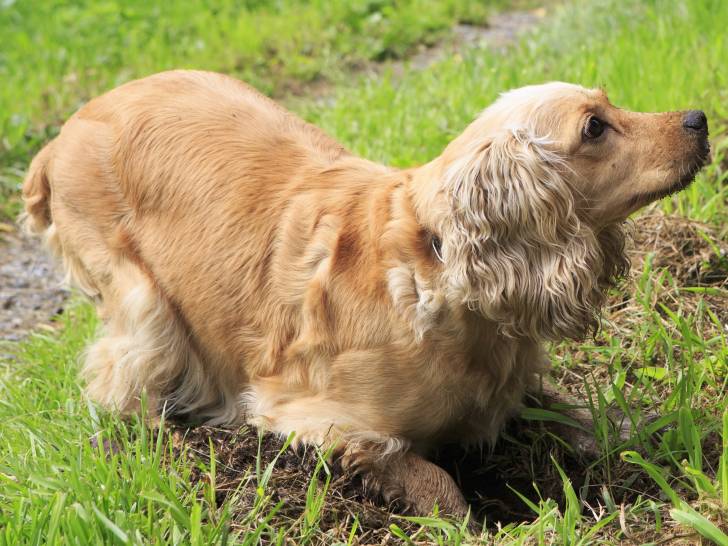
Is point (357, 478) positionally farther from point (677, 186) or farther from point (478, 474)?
point (677, 186)

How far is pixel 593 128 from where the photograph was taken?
290cm

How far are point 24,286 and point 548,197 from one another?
3.50 m

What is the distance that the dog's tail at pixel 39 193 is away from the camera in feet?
13.3

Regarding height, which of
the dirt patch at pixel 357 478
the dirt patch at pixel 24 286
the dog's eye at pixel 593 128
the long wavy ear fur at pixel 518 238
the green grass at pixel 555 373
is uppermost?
the dog's eye at pixel 593 128

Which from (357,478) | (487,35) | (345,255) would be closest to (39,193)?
(345,255)

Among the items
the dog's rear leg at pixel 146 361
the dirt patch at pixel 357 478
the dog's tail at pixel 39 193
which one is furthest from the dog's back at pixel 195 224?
the dirt patch at pixel 357 478

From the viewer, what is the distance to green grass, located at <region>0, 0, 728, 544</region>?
2676 mm

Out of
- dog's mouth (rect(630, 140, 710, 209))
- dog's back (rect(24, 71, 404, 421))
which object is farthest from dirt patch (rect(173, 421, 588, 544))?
dog's mouth (rect(630, 140, 710, 209))

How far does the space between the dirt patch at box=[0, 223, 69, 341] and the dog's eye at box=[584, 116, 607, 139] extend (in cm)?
285

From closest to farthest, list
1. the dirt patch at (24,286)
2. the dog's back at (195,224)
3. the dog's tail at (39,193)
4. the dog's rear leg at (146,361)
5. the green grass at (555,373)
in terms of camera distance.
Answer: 1. the green grass at (555,373)
2. the dog's back at (195,224)
3. the dog's rear leg at (146,361)
4. the dog's tail at (39,193)
5. the dirt patch at (24,286)

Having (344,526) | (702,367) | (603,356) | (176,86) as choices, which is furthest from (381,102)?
(344,526)

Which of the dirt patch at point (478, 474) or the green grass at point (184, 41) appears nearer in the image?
the dirt patch at point (478, 474)

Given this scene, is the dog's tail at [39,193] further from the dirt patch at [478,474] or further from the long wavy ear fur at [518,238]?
the long wavy ear fur at [518,238]

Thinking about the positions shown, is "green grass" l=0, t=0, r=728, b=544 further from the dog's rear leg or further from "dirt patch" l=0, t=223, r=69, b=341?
"dirt patch" l=0, t=223, r=69, b=341
